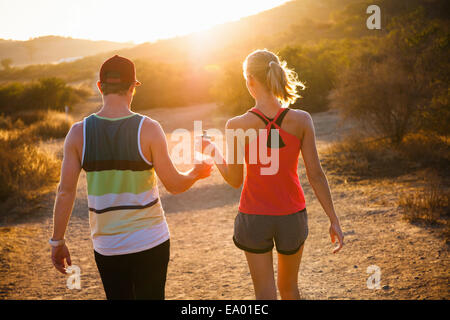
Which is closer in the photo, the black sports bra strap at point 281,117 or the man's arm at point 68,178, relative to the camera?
the man's arm at point 68,178

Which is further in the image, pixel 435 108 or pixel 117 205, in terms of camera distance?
pixel 435 108

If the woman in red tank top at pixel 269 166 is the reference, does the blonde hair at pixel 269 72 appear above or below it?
above

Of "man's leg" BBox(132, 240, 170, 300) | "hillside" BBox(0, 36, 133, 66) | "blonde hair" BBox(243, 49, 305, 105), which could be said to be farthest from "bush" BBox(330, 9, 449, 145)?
"hillside" BBox(0, 36, 133, 66)

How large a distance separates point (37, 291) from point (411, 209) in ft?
19.0

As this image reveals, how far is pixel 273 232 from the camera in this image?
2359mm

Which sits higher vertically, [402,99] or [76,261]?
[402,99]

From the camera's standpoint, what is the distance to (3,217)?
26.0 feet

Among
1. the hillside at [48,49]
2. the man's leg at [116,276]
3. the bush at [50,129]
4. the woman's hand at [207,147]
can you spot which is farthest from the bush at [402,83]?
the hillside at [48,49]

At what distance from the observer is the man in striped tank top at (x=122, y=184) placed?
204 centimetres

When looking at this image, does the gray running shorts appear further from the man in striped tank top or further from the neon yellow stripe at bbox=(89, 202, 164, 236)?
the neon yellow stripe at bbox=(89, 202, 164, 236)

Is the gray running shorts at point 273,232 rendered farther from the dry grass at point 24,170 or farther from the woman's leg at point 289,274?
the dry grass at point 24,170

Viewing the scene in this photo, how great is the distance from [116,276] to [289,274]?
1.08 meters

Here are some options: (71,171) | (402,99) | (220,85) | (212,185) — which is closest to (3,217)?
(212,185)

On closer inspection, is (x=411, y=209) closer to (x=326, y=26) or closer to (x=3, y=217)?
(x=3, y=217)
